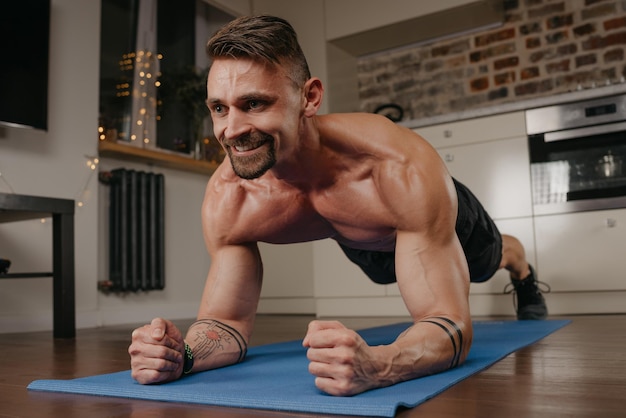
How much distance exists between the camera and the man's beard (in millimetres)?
1074

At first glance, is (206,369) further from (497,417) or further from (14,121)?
(14,121)

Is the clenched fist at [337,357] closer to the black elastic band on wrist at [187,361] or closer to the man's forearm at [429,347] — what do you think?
the man's forearm at [429,347]

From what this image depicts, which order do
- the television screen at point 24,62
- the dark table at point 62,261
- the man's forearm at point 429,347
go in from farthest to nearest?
the television screen at point 24,62 → the dark table at point 62,261 → the man's forearm at point 429,347

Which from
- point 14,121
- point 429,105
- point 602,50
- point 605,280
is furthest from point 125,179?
point 602,50

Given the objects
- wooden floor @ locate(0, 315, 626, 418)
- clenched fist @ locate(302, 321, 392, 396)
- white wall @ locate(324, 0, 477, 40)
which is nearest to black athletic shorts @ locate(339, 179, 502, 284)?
wooden floor @ locate(0, 315, 626, 418)

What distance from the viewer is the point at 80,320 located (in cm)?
314

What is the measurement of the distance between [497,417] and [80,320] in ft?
9.10

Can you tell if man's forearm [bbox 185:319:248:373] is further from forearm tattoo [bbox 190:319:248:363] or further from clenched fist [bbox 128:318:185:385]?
clenched fist [bbox 128:318:185:385]

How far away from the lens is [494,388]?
981 millimetres

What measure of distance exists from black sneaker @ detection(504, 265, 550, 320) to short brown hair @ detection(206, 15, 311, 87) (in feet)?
5.83

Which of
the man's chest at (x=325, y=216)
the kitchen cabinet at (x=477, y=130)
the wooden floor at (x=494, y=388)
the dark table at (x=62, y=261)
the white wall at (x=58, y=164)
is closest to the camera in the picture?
the wooden floor at (x=494, y=388)

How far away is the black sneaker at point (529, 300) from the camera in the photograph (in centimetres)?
254

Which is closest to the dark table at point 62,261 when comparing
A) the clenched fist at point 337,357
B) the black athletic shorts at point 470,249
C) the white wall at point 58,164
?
the white wall at point 58,164

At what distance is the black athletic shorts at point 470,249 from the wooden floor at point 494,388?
32 cm
